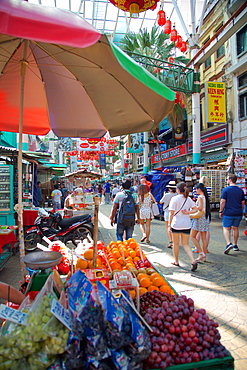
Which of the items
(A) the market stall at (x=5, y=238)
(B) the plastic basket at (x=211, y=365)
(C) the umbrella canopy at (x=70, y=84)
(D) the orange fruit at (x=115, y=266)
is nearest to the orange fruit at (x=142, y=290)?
(D) the orange fruit at (x=115, y=266)

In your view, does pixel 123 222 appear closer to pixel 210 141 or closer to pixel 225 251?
pixel 225 251

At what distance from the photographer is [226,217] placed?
664cm

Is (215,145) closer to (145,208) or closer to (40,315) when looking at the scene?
(145,208)

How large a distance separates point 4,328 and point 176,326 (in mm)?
1303

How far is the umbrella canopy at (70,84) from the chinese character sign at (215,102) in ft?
36.7

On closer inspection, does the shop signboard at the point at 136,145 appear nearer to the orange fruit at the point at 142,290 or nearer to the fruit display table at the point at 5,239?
the fruit display table at the point at 5,239

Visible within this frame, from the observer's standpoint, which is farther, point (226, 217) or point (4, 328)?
point (226, 217)

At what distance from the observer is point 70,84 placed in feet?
11.8

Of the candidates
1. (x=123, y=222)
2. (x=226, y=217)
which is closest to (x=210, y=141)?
(x=226, y=217)

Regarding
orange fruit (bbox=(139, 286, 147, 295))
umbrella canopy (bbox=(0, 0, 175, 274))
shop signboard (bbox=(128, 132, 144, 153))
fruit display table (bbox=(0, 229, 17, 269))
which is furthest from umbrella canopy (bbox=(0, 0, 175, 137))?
shop signboard (bbox=(128, 132, 144, 153))

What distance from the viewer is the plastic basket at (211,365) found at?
5.80ft

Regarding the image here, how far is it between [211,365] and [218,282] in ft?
10.3

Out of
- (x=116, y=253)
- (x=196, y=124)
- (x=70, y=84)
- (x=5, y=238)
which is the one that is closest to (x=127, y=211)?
(x=116, y=253)

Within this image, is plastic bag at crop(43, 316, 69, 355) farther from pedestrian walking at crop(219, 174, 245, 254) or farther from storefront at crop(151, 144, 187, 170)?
storefront at crop(151, 144, 187, 170)
